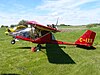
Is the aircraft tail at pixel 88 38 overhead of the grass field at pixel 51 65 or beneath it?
overhead

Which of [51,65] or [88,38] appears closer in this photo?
[51,65]

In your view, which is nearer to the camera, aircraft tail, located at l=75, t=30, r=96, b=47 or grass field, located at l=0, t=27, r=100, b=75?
grass field, located at l=0, t=27, r=100, b=75

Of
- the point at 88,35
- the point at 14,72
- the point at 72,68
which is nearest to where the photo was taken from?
the point at 14,72

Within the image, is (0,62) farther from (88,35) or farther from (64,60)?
(88,35)

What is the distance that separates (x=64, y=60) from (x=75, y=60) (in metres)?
1.02

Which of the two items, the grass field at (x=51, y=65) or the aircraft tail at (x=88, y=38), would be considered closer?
the grass field at (x=51, y=65)

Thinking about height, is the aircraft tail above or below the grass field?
above

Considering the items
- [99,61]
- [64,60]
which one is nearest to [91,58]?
[99,61]

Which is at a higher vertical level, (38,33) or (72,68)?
(38,33)

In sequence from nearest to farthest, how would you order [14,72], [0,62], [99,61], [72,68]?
[14,72] < [72,68] < [0,62] < [99,61]

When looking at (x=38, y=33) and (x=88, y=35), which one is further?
(x=88, y=35)

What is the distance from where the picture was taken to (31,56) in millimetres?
19078

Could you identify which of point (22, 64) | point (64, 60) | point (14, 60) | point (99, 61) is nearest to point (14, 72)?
point (22, 64)

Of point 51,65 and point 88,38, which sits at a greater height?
point 88,38
